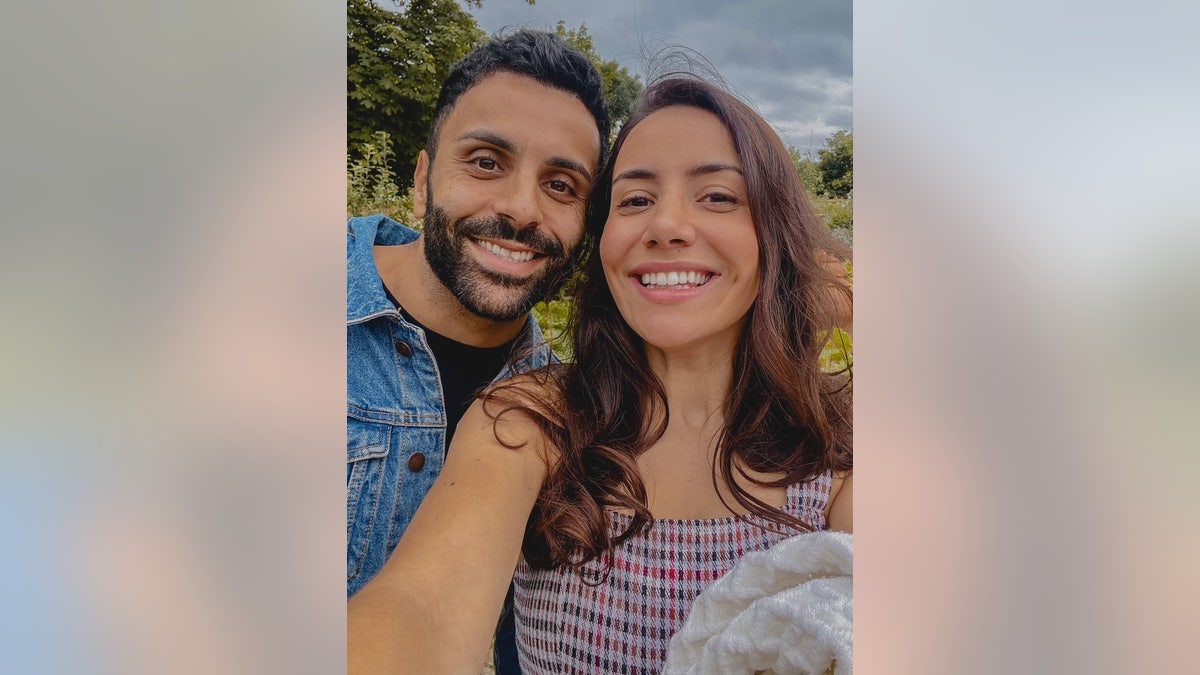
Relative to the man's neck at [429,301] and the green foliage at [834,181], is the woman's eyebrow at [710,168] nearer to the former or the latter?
the green foliage at [834,181]

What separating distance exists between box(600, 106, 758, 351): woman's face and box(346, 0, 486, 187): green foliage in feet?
1.48

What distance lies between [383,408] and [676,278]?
72cm

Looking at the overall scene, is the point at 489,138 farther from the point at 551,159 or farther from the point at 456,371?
the point at 456,371

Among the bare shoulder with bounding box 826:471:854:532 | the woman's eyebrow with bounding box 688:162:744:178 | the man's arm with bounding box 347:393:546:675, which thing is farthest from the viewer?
the bare shoulder with bounding box 826:471:854:532

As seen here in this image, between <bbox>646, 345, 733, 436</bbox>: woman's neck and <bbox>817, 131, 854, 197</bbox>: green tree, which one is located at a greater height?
<bbox>817, 131, 854, 197</bbox>: green tree

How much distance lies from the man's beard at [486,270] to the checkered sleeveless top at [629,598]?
21.0 inches

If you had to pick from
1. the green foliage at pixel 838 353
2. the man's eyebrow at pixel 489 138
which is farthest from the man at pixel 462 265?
the green foliage at pixel 838 353

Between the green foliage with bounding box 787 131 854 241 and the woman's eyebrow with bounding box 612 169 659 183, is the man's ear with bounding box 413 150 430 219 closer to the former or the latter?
the woman's eyebrow with bounding box 612 169 659 183

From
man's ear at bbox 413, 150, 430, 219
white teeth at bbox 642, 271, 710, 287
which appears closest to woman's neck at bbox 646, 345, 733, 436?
white teeth at bbox 642, 271, 710, 287

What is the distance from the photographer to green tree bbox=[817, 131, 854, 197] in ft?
7.32

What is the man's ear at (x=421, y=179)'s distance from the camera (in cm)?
222

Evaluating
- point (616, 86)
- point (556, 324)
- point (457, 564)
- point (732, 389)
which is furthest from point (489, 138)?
point (457, 564)
